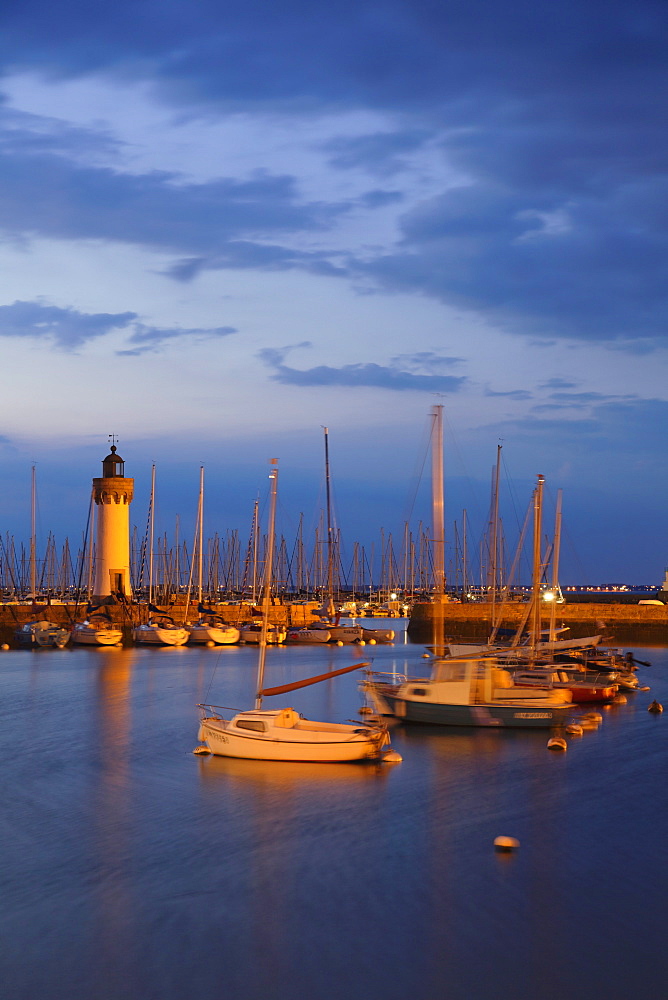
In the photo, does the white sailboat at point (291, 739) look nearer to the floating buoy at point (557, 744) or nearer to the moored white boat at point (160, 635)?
the floating buoy at point (557, 744)

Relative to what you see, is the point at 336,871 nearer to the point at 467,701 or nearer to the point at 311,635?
the point at 467,701

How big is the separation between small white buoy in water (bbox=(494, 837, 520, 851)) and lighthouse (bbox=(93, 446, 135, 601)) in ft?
177

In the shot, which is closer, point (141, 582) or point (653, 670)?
point (653, 670)

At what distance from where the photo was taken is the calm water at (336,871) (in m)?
13.1

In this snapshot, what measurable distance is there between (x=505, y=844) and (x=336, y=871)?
317 centimetres

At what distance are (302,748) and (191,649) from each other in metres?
43.6

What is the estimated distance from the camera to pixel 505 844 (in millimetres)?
18531

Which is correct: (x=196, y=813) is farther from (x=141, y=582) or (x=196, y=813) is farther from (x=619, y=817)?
(x=141, y=582)

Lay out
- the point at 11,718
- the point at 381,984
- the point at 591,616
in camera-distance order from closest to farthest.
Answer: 1. the point at 381,984
2. the point at 11,718
3. the point at 591,616

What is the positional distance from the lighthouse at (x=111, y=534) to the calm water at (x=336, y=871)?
3863 centimetres

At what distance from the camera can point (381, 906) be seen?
1557 cm

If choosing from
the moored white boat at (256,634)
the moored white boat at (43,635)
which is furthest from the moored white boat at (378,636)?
the moored white boat at (43,635)

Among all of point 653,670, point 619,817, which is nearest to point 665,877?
point 619,817

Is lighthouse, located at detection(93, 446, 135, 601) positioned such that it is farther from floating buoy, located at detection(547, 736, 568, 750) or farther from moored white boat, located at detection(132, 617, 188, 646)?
floating buoy, located at detection(547, 736, 568, 750)
